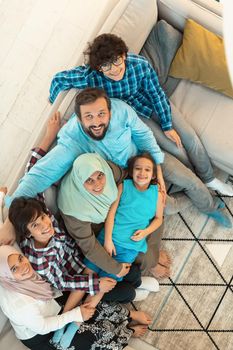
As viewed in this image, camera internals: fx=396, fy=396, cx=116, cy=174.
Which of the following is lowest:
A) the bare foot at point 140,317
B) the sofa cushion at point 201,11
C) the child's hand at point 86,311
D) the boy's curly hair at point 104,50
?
the bare foot at point 140,317

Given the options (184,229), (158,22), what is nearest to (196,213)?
(184,229)

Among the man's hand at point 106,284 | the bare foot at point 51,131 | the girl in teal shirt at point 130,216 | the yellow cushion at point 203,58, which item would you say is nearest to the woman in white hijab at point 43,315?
the man's hand at point 106,284

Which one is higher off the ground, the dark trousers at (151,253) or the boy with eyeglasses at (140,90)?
the boy with eyeglasses at (140,90)

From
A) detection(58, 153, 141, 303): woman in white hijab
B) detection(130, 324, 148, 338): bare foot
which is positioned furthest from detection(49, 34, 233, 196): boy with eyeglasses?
detection(130, 324, 148, 338): bare foot

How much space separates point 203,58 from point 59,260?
1.28m

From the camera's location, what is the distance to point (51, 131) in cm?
194

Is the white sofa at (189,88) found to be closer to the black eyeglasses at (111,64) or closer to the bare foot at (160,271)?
the black eyeglasses at (111,64)

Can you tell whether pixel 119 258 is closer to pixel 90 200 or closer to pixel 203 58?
pixel 90 200

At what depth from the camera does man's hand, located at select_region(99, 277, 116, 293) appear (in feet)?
6.57

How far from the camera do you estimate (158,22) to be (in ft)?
7.09

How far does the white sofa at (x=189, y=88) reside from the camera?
2.03 metres

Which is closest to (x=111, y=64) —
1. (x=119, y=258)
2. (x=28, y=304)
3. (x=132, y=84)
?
(x=132, y=84)

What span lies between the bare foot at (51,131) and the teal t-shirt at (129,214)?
439 millimetres

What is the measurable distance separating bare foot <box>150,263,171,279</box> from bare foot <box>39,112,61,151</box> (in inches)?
38.4
